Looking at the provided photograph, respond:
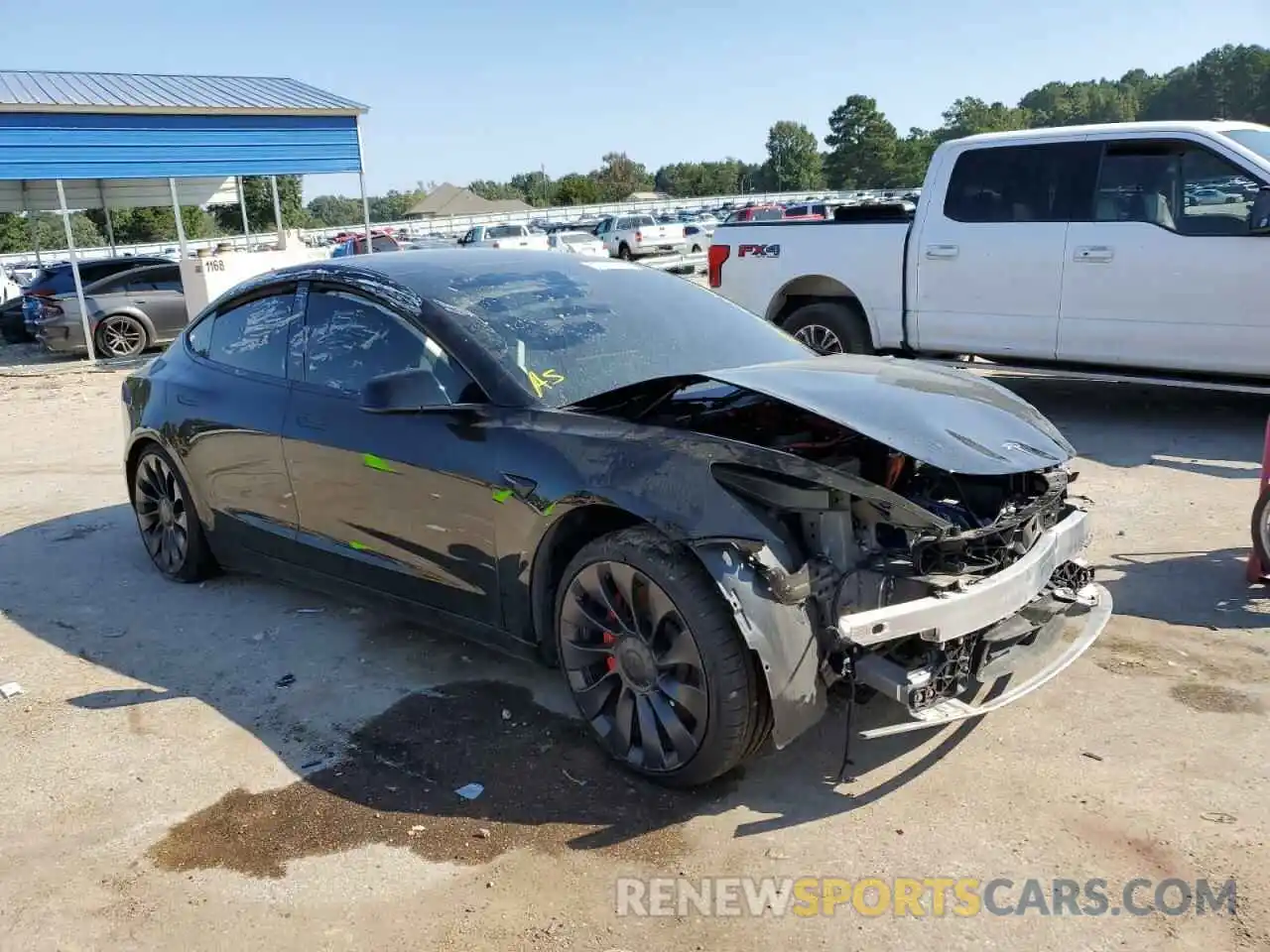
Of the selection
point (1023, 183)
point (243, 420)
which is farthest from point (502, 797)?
point (1023, 183)

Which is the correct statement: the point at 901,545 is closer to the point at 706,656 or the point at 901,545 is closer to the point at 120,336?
the point at 706,656

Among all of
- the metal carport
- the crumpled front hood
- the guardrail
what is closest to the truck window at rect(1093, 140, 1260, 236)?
the crumpled front hood

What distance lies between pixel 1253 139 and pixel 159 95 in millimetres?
14802

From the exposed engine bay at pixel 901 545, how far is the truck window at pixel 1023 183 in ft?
16.2

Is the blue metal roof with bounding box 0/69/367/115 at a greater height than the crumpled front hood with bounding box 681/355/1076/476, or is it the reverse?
the blue metal roof with bounding box 0/69/367/115

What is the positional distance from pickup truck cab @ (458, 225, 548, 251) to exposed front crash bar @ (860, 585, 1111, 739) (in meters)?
28.5

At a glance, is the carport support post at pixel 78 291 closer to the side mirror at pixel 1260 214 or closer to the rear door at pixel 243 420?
the rear door at pixel 243 420

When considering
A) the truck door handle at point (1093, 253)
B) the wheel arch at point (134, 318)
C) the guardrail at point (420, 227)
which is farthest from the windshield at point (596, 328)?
the guardrail at point (420, 227)

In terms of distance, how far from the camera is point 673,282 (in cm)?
484

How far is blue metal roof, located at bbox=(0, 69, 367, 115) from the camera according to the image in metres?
14.1

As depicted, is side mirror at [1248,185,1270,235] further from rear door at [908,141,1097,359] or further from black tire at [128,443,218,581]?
black tire at [128,443,218,581]

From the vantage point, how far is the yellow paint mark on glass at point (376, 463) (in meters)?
3.89

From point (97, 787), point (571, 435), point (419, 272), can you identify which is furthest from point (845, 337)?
point (97, 787)

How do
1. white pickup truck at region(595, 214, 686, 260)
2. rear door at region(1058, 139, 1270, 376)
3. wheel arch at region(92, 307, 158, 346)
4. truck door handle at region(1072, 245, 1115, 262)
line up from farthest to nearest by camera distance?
white pickup truck at region(595, 214, 686, 260), wheel arch at region(92, 307, 158, 346), truck door handle at region(1072, 245, 1115, 262), rear door at region(1058, 139, 1270, 376)
